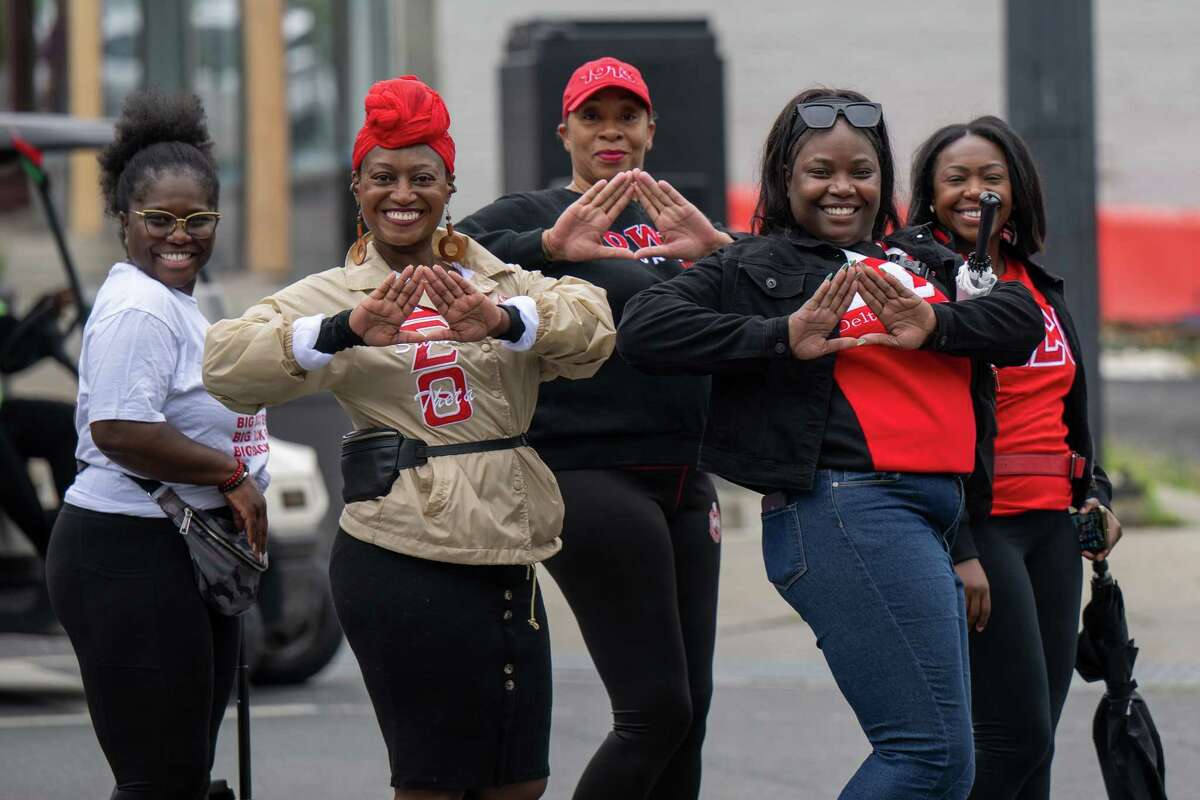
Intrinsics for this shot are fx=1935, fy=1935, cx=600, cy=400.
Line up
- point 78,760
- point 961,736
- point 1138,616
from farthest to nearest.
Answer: point 1138,616 → point 78,760 → point 961,736

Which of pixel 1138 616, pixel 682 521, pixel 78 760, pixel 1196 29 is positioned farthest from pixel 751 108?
pixel 682 521

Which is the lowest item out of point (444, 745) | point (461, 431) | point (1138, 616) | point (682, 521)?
point (1138, 616)

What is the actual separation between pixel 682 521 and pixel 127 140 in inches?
59.8

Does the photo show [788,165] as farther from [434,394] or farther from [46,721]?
[46,721]

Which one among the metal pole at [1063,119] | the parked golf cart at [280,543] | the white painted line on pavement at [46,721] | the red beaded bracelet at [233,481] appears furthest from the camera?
the metal pole at [1063,119]

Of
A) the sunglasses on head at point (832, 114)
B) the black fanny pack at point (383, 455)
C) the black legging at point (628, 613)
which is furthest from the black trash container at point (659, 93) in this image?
the black fanny pack at point (383, 455)

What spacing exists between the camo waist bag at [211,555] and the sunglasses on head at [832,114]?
56.7 inches

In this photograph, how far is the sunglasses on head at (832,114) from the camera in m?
3.85

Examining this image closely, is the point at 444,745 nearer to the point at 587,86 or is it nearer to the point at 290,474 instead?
the point at 587,86

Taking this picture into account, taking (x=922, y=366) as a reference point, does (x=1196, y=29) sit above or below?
above

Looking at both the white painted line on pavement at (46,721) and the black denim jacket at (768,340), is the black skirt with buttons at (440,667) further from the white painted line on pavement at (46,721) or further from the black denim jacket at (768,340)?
the white painted line on pavement at (46,721)

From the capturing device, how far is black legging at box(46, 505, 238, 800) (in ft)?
12.8

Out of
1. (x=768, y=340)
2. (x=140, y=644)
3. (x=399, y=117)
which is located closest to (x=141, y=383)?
(x=140, y=644)

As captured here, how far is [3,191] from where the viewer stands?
359 inches
